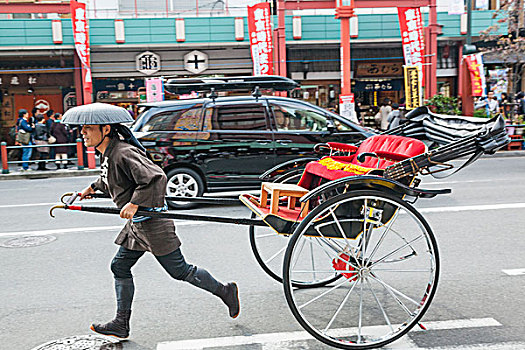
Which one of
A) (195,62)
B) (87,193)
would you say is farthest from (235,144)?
(195,62)

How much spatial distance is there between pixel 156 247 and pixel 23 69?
708 inches

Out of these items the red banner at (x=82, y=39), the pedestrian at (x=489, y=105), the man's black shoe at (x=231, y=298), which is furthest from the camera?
the pedestrian at (x=489, y=105)

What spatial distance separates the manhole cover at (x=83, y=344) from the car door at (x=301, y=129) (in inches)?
209

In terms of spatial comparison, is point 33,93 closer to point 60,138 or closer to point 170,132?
point 60,138

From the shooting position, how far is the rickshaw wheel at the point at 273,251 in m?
4.47

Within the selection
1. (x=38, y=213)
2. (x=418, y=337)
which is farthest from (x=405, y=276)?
(x=38, y=213)

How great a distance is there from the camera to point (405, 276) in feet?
16.3

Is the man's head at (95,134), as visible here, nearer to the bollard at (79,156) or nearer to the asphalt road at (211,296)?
the asphalt road at (211,296)

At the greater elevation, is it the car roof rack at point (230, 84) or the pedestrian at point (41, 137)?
the car roof rack at point (230, 84)

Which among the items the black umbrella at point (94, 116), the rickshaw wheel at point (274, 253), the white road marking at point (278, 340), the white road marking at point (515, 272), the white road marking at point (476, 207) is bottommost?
the white road marking at point (278, 340)

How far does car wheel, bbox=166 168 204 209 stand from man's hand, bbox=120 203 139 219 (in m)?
5.19

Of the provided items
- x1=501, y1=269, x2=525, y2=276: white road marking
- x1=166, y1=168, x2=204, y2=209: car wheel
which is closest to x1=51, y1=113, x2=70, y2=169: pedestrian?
x1=166, y1=168, x2=204, y2=209: car wheel

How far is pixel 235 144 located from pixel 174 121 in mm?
1084

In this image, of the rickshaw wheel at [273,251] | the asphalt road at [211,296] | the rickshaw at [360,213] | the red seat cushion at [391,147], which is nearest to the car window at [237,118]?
the asphalt road at [211,296]
